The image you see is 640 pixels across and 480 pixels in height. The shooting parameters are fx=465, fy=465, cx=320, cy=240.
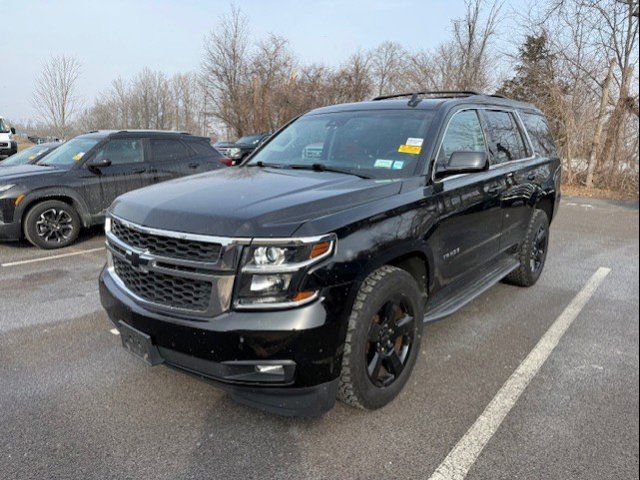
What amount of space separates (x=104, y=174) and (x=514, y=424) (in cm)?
662

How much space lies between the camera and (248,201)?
2492 mm

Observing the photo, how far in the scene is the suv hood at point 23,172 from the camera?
648cm

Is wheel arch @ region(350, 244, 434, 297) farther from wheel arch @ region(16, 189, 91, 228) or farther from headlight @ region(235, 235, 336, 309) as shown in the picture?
wheel arch @ region(16, 189, 91, 228)

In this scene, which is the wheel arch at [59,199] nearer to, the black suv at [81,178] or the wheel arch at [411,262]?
the black suv at [81,178]

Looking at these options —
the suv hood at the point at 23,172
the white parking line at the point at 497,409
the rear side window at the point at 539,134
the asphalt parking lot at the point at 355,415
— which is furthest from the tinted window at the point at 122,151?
the white parking line at the point at 497,409

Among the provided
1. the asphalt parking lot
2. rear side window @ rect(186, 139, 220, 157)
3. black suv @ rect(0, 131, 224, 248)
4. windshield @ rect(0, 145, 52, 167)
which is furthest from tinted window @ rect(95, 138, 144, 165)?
the asphalt parking lot

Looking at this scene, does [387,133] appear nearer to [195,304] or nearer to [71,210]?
[195,304]

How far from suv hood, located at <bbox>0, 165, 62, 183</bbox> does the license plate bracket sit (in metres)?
5.07

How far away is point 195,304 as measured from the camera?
7.64ft

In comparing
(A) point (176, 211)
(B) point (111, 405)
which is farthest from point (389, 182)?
(B) point (111, 405)

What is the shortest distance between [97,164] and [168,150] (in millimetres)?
1251

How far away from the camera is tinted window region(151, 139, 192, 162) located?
7.74 meters

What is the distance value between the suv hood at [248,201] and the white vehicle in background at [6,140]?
21.1 meters

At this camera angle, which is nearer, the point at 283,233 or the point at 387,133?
the point at 283,233
